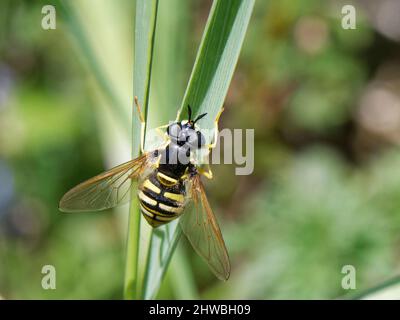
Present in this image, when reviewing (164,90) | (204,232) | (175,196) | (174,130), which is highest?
(164,90)

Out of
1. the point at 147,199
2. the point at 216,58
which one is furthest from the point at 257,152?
the point at 216,58

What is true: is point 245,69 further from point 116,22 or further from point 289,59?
point 116,22

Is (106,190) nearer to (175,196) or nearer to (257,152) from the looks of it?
(175,196)

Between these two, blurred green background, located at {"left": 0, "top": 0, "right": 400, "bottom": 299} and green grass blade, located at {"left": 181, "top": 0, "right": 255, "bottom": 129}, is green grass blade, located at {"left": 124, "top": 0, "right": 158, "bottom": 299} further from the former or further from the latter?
blurred green background, located at {"left": 0, "top": 0, "right": 400, "bottom": 299}

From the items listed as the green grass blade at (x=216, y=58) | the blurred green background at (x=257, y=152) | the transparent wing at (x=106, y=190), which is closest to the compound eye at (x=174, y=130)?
the transparent wing at (x=106, y=190)

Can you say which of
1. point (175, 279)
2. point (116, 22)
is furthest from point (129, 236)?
point (116, 22)

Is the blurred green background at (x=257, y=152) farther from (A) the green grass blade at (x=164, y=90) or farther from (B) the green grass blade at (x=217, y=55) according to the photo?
(B) the green grass blade at (x=217, y=55)
